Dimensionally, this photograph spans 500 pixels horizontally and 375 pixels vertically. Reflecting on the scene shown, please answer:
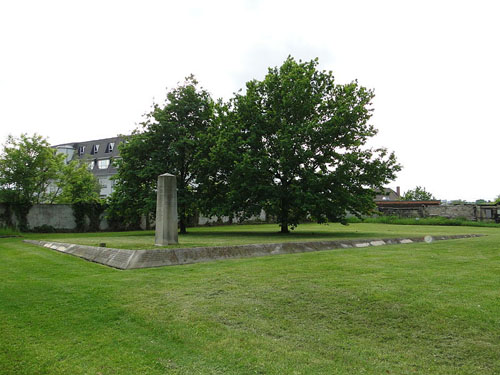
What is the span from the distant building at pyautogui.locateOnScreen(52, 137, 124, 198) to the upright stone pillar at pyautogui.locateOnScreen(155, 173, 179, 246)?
186 ft

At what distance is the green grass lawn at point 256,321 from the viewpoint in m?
4.14

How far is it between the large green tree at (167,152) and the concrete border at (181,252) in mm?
9850

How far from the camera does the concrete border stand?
9.88 meters

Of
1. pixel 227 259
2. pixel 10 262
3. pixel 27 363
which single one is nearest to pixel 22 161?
pixel 10 262

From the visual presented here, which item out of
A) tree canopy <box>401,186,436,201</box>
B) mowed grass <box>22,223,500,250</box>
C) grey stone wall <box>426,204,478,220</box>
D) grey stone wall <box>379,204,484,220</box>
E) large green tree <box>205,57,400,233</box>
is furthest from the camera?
tree canopy <box>401,186,436,201</box>

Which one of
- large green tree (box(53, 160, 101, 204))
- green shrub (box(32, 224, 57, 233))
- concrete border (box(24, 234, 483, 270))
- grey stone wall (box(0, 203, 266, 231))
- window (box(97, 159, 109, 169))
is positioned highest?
window (box(97, 159, 109, 169))

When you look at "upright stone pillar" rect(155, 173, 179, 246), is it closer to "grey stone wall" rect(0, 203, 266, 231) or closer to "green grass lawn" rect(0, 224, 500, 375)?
"green grass lawn" rect(0, 224, 500, 375)

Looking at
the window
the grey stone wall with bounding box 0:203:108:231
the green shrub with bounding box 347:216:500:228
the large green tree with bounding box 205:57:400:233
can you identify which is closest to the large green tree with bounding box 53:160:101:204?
the grey stone wall with bounding box 0:203:108:231

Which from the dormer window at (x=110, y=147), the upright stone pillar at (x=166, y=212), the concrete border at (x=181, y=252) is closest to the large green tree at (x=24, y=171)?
the concrete border at (x=181, y=252)

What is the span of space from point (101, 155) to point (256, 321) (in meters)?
70.2

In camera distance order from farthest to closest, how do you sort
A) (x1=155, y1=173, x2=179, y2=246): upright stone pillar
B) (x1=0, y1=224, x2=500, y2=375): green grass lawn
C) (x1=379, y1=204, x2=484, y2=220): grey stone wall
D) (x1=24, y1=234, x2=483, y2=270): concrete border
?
(x1=379, y1=204, x2=484, y2=220): grey stone wall < (x1=155, y1=173, x2=179, y2=246): upright stone pillar < (x1=24, y1=234, x2=483, y2=270): concrete border < (x1=0, y1=224, x2=500, y2=375): green grass lawn

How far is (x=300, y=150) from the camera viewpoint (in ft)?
66.5

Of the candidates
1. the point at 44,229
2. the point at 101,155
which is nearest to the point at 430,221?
the point at 44,229

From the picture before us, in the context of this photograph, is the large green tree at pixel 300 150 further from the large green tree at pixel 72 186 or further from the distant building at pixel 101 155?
the distant building at pixel 101 155
